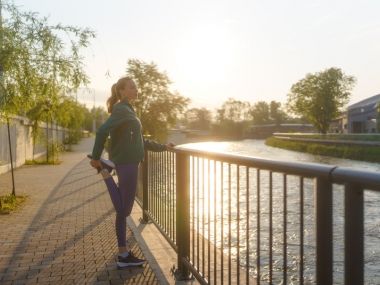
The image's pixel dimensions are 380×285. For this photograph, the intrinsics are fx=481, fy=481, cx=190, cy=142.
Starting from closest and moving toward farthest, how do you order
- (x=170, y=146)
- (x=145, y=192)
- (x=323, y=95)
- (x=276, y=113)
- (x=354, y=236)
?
(x=354, y=236), (x=170, y=146), (x=145, y=192), (x=323, y=95), (x=276, y=113)

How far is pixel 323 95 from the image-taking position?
7138 cm

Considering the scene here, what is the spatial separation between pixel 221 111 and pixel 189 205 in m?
131

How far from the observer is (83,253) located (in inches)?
216

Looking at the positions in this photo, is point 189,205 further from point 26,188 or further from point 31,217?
point 26,188

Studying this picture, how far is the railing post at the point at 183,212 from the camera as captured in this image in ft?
14.5

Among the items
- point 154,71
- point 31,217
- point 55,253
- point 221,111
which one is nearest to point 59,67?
point 31,217

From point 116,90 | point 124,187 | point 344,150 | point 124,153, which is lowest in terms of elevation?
point 344,150

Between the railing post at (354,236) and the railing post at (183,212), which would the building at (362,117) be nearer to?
the railing post at (183,212)

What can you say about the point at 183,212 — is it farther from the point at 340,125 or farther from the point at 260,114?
the point at 260,114

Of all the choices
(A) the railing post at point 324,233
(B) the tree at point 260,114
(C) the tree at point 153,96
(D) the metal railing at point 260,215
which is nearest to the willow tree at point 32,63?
(D) the metal railing at point 260,215

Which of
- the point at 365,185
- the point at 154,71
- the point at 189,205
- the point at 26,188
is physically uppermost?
the point at 154,71

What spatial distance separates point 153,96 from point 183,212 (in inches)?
1666

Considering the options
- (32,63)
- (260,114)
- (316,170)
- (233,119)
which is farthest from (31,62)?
(260,114)

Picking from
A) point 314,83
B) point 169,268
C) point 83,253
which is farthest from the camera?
point 314,83
